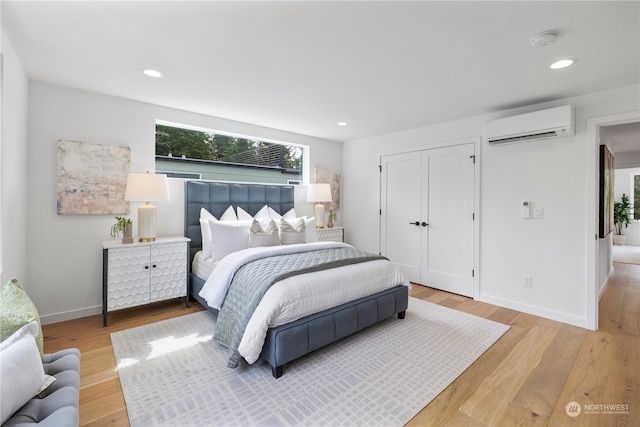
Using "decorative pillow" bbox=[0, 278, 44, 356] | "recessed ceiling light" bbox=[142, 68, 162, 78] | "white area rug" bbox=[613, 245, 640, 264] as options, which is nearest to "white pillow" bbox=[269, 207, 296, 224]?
"recessed ceiling light" bbox=[142, 68, 162, 78]

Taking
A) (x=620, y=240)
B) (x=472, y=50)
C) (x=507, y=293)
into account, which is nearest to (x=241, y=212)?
(x=472, y=50)

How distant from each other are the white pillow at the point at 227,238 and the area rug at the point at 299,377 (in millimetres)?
777

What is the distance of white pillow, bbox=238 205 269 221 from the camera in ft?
13.0

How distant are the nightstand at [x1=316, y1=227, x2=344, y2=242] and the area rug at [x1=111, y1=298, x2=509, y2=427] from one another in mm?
2023

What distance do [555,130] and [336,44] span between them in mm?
2531

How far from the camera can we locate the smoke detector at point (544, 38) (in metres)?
1.90

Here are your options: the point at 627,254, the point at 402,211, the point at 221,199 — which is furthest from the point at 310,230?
the point at 627,254

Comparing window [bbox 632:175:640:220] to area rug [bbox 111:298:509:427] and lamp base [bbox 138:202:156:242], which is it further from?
lamp base [bbox 138:202:156:242]

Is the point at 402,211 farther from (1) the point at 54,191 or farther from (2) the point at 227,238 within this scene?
(1) the point at 54,191

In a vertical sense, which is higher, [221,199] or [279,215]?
[221,199]

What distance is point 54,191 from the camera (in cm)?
291

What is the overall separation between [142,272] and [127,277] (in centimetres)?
14

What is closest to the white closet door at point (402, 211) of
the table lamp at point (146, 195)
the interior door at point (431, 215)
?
the interior door at point (431, 215)

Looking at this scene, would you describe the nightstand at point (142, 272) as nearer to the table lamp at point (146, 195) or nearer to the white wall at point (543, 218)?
the table lamp at point (146, 195)
